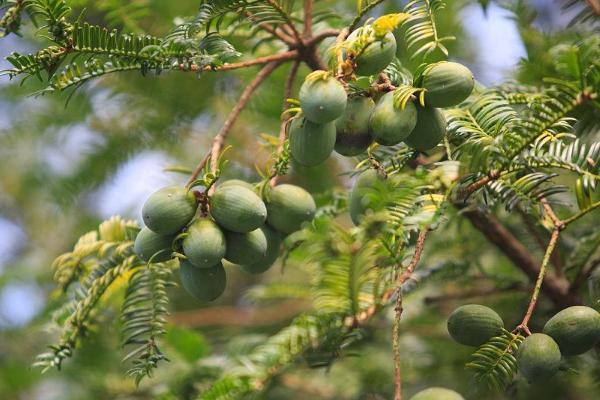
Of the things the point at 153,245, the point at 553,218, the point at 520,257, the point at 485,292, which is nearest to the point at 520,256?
the point at 520,257

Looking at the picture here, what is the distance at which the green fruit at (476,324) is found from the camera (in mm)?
842

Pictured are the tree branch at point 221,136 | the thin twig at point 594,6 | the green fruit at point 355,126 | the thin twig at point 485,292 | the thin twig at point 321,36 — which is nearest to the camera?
the green fruit at point 355,126

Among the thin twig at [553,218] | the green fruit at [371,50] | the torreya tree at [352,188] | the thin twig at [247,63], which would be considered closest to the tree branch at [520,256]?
the torreya tree at [352,188]

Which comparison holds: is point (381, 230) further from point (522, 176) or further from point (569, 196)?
point (569, 196)

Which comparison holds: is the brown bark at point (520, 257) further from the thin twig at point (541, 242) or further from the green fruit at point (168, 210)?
the green fruit at point (168, 210)

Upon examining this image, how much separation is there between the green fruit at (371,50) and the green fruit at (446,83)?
0.16 ft

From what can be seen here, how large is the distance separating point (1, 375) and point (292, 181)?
99cm

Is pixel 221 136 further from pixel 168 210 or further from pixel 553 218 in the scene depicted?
pixel 553 218

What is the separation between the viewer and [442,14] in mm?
1794

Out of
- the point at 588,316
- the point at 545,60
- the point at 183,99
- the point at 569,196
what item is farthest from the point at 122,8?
the point at 569,196

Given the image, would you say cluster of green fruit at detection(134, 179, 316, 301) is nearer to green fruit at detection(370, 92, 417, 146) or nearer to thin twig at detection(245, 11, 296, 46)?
green fruit at detection(370, 92, 417, 146)

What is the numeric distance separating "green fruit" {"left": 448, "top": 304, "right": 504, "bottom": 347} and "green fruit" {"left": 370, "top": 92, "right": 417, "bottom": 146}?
0.22 meters

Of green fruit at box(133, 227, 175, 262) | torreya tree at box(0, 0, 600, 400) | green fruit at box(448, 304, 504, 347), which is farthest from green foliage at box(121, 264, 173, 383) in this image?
green fruit at box(448, 304, 504, 347)

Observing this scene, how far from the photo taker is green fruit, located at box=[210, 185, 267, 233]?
2.81 feet
